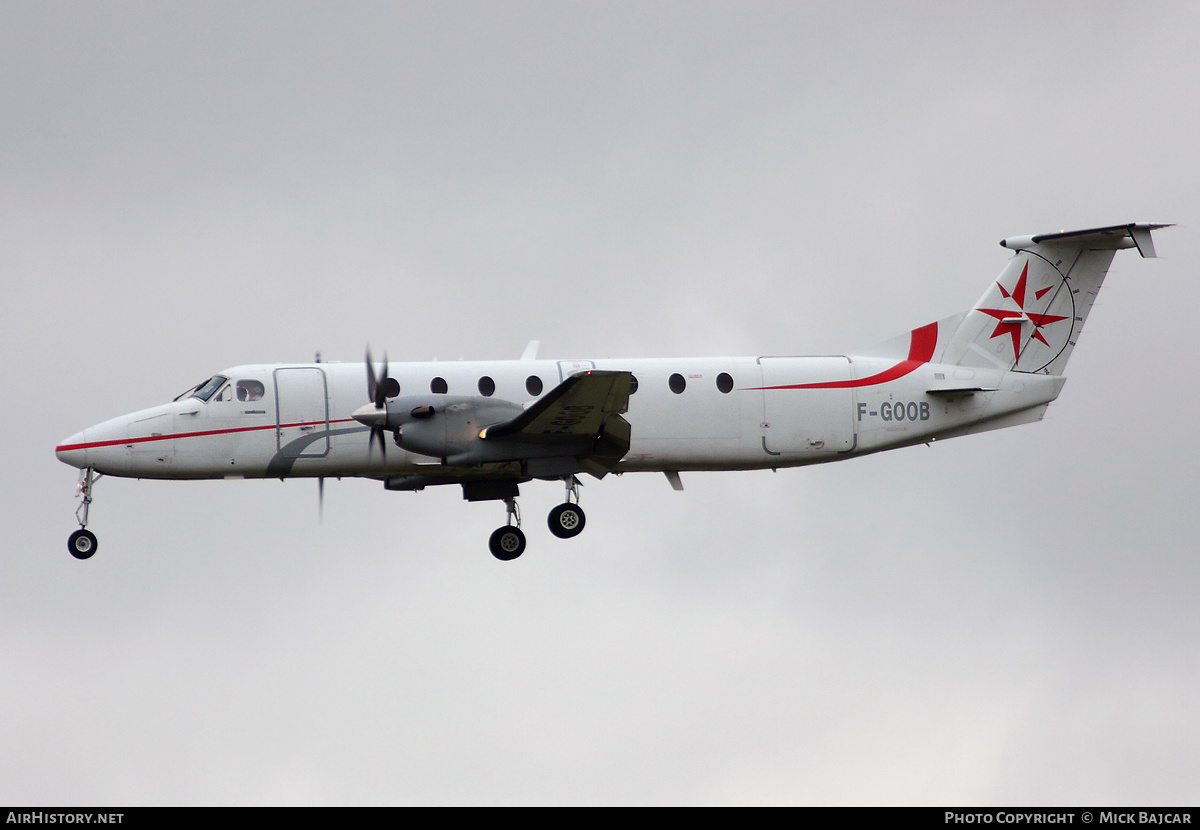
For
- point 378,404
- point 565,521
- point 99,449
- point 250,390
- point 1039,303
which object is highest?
point 1039,303

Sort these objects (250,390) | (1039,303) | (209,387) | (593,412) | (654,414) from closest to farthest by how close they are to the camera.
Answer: (593,412) < (250,390) < (209,387) < (654,414) < (1039,303)

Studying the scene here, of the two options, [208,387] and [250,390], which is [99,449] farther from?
[250,390]

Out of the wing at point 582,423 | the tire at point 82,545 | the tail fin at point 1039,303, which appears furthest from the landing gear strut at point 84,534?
the tail fin at point 1039,303

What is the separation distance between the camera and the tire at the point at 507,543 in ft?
98.6

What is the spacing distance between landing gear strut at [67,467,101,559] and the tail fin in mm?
17971

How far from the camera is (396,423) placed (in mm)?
27406

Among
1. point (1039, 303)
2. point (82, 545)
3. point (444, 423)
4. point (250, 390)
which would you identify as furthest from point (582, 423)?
point (1039, 303)

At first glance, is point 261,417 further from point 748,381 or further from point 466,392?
point 748,381

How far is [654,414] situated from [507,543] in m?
4.09

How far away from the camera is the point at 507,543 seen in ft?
98.6

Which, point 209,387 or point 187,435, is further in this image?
point 209,387

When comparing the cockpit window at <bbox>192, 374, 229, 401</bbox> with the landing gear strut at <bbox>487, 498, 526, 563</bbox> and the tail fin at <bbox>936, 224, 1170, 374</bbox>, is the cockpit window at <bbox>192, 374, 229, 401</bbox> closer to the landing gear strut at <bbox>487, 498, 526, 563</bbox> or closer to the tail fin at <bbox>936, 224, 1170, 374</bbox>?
the landing gear strut at <bbox>487, 498, 526, 563</bbox>

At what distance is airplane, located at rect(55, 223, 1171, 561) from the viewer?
28.0m
